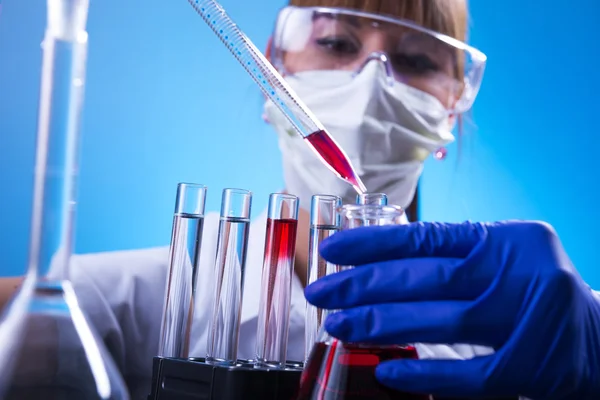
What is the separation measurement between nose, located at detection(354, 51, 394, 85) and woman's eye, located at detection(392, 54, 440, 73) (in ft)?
0.16

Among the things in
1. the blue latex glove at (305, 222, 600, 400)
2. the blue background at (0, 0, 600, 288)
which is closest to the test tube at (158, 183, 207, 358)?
the blue latex glove at (305, 222, 600, 400)

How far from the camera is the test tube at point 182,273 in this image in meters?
0.71

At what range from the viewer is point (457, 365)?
73 cm

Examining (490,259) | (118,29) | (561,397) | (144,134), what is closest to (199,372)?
(490,259)

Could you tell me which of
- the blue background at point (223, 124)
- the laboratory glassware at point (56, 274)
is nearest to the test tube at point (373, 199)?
the laboratory glassware at point (56, 274)

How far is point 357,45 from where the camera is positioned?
186 centimetres

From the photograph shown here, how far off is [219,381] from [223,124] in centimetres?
140

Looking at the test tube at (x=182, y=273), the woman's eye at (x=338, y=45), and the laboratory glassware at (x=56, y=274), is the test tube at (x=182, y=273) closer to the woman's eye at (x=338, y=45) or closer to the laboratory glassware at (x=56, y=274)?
the laboratory glassware at (x=56, y=274)

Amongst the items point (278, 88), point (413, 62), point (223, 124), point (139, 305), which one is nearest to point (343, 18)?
point (413, 62)

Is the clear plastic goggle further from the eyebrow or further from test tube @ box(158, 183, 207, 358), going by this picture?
test tube @ box(158, 183, 207, 358)

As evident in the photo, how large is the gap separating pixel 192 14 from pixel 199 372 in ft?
4.86

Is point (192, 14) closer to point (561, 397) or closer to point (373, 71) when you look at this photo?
point (373, 71)

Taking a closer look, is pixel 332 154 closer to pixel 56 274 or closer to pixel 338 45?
pixel 56 274

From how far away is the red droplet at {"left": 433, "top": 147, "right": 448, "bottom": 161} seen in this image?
2079 mm
